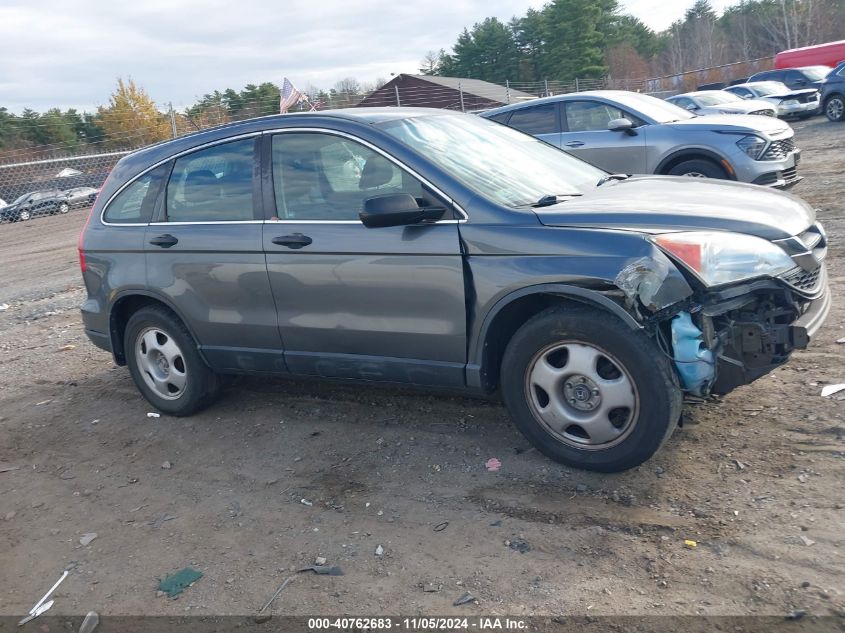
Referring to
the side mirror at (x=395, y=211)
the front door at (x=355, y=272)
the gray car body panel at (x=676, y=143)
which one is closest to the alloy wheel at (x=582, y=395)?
the front door at (x=355, y=272)

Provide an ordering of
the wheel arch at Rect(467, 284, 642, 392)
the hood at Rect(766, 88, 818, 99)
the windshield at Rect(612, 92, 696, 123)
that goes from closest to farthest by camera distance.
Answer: the wheel arch at Rect(467, 284, 642, 392), the windshield at Rect(612, 92, 696, 123), the hood at Rect(766, 88, 818, 99)

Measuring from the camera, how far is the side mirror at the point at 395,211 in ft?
12.7

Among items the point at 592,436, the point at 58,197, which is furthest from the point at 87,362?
the point at 58,197

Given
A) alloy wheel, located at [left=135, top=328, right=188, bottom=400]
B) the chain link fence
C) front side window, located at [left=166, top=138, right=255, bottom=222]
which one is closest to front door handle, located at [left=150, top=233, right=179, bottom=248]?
front side window, located at [left=166, top=138, right=255, bottom=222]

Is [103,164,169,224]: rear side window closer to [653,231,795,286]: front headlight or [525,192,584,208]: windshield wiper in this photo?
[525,192,584,208]: windshield wiper

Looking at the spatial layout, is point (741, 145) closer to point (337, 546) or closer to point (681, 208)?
point (681, 208)

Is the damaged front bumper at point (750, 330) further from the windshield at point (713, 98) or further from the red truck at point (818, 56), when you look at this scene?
the red truck at point (818, 56)

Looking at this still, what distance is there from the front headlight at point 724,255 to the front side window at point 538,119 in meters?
7.04

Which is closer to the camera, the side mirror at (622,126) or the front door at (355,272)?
the front door at (355,272)

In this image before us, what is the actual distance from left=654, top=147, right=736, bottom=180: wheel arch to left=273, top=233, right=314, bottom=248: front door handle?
234 inches

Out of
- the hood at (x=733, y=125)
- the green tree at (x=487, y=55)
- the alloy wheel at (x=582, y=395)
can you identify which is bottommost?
the alloy wheel at (x=582, y=395)

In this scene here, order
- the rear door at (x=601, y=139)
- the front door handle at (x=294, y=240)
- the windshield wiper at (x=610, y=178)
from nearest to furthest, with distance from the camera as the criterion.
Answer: the front door handle at (x=294, y=240) < the windshield wiper at (x=610, y=178) < the rear door at (x=601, y=139)

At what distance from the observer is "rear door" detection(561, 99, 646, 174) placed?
9.60m

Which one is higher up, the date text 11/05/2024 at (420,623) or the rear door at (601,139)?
the rear door at (601,139)
